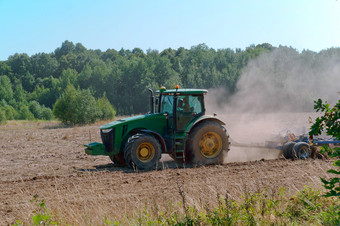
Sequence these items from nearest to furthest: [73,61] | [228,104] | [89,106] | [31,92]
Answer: [228,104], [89,106], [31,92], [73,61]

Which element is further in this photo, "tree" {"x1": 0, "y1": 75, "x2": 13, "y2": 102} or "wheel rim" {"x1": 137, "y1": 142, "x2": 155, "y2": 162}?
"tree" {"x1": 0, "y1": 75, "x2": 13, "y2": 102}

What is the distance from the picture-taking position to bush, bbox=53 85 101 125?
156 feet

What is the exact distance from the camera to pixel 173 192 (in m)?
8.33

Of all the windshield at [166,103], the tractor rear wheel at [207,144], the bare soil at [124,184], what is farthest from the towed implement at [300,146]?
the windshield at [166,103]

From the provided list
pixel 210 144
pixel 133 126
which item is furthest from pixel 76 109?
pixel 210 144

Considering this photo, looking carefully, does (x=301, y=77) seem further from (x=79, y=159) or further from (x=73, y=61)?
(x=73, y=61)

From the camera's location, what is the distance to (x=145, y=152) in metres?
11.1

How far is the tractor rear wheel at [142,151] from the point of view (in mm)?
10867

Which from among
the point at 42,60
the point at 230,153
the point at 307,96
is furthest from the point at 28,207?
the point at 42,60

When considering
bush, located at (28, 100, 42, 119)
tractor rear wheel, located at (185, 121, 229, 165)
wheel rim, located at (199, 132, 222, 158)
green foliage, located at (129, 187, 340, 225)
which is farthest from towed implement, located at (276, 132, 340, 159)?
bush, located at (28, 100, 42, 119)

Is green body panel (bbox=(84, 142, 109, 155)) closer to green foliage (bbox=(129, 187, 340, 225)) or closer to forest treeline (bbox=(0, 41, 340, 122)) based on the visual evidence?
green foliage (bbox=(129, 187, 340, 225))

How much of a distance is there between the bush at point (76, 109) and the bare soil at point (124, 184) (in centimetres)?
3355

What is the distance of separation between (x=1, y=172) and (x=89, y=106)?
1440 inches

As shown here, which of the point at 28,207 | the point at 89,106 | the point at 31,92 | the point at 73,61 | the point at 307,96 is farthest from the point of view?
the point at 73,61
